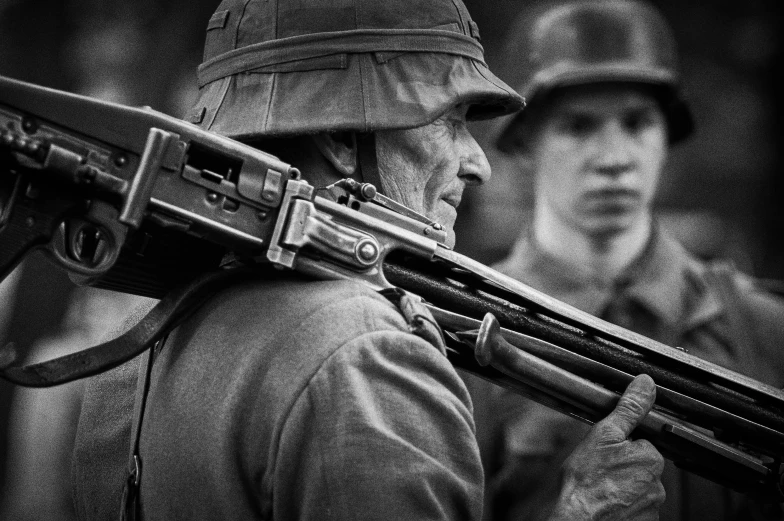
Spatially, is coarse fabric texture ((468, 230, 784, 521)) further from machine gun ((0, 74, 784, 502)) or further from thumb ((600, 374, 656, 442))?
thumb ((600, 374, 656, 442))

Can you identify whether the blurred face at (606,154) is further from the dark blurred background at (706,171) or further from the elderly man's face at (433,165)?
the elderly man's face at (433,165)

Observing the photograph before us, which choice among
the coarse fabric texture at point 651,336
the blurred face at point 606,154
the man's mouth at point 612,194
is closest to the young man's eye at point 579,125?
the blurred face at point 606,154

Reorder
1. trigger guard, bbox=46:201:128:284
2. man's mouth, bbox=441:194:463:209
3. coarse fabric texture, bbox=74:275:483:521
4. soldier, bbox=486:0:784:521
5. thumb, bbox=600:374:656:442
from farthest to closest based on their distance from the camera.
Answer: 1. soldier, bbox=486:0:784:521
2. man's mouth, bbox=441:194:463:209
3. thumb, bbox=600:374:656:442
4. trigger guard, bbox=46:201:128:284
5. coarse fabric texture, bbox=74:275:483:521

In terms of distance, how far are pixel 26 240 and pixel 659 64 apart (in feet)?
11.0

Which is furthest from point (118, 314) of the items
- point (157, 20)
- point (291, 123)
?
point (291, 123)

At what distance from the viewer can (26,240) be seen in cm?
185

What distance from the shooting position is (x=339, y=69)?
2.25m

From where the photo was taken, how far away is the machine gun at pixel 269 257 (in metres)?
1.84

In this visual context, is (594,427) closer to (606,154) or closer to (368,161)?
(368,161)

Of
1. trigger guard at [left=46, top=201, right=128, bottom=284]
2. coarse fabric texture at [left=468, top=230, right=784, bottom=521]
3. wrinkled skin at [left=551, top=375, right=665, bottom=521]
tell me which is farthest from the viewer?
coarse fabric texture at [left=468, top=230, right=784, bottom=521]

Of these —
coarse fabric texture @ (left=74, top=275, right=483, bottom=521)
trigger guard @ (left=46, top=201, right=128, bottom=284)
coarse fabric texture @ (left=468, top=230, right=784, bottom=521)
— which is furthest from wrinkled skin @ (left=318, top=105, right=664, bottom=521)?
coarse fabric texture @ (left=468, top=230, right=784, bottom=521)

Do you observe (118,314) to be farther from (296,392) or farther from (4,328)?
(296,392)

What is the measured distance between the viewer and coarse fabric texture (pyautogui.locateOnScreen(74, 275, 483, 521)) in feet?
5.77

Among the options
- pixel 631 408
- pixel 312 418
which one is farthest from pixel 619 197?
pixel 312 418
